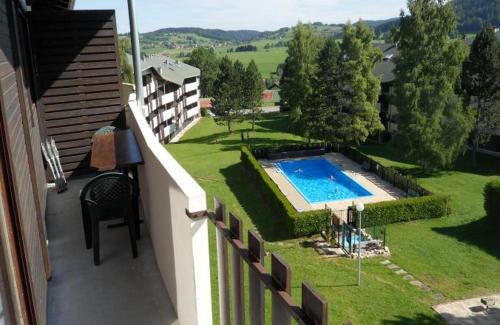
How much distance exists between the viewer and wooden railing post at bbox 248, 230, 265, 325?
221 centimetres

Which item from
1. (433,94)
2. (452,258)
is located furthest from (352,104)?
(452,258)

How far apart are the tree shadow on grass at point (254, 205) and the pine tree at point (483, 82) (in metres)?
15.2

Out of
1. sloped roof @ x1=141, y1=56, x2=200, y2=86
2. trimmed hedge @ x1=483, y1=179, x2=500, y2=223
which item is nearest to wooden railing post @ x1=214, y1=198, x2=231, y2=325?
trimmed hedge @ x1=483, y1=179, x2=500, y2=223

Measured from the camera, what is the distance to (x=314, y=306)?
1.62 metres

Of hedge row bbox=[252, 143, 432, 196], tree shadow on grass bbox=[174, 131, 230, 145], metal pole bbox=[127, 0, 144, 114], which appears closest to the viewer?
metal pole bbox=[127, 0, 144, 114]

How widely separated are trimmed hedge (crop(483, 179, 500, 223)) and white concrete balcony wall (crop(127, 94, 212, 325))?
749 inches

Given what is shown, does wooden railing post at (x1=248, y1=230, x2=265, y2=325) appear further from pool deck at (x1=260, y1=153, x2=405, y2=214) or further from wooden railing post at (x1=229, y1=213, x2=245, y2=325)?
pool deck at (x1=260, y1=153, x2=405, y2=214)

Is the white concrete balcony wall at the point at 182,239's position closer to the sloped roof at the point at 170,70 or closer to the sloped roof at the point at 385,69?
the sloped roof at the point at 385,69

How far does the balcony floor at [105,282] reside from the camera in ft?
14.3

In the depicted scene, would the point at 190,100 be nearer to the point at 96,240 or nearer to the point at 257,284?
the point at 96,240

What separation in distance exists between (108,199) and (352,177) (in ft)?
76.0

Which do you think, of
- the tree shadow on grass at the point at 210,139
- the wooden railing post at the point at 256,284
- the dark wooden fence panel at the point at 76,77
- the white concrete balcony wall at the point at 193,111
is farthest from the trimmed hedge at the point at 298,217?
the white concrete balcony wall at the point at 193,111

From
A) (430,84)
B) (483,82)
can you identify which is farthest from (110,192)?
(483,82)

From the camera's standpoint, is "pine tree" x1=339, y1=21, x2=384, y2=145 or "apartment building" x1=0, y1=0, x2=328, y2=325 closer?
"apartment building" x1=0, y1=0, x2=328, y2=325
